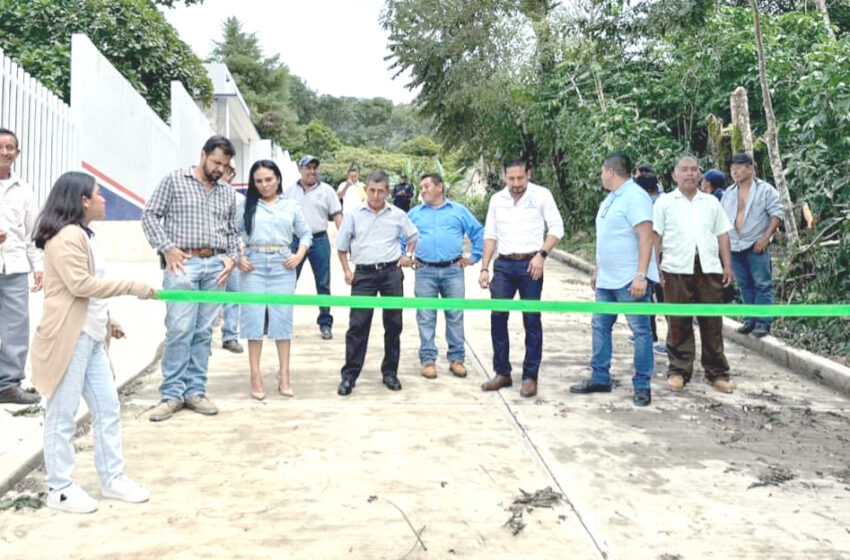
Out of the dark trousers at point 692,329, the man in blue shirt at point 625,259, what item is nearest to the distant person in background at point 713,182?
the dark trousers at point 692,329

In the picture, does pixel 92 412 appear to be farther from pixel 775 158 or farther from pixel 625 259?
pixel 775 158

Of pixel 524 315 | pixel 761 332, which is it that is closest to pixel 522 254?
pixel 524 315

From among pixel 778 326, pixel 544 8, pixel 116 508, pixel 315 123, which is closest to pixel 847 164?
pixel 778 326

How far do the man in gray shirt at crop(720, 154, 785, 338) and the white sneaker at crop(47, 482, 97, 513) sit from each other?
20.5 ft

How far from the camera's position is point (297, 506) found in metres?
4.10

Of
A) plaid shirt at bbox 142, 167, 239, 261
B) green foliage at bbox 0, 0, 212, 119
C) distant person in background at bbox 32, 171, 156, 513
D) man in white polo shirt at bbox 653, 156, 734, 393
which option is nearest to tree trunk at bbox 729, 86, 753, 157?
man in white polo shirt at bbox 653, 156, 734, 393

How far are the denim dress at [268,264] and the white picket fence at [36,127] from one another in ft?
13.0

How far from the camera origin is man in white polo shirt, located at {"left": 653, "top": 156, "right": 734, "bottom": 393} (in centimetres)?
671

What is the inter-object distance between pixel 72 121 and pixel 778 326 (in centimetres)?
882

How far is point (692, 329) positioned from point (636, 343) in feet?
2.47

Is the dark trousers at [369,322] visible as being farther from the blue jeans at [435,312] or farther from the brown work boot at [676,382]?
the brown work boot at [676,382]

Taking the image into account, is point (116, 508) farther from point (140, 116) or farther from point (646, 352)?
point (140, 116)

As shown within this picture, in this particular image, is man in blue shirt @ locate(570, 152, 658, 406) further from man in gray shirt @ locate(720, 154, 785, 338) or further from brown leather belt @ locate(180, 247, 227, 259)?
brown leather belt @ locate(180, 247, 227, 259)

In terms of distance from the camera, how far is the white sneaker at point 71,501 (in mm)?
3975
